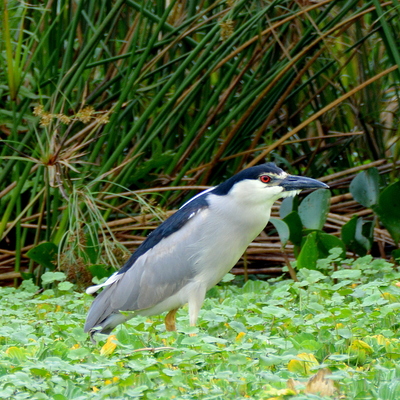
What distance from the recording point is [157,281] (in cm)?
367

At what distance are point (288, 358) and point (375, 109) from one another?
3762 mm

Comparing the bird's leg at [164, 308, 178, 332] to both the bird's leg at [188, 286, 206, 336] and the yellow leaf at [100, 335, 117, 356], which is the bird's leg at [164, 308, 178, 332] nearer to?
the bird's leg at [188, 286, 206, 336]

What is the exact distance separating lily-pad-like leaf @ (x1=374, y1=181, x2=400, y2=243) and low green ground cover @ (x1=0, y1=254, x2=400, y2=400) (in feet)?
2.89

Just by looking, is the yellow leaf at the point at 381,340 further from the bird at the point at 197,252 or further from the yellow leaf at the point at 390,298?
the bird at the point at 197,252

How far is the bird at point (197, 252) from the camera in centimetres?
363

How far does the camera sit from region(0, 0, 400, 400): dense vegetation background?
2.55m

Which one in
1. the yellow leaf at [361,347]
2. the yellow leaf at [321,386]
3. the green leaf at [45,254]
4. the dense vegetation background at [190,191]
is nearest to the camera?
the yellow leaf at [321,386]

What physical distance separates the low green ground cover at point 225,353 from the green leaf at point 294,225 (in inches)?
33.0

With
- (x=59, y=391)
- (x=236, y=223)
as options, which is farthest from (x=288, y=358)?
(x=236, y=223)

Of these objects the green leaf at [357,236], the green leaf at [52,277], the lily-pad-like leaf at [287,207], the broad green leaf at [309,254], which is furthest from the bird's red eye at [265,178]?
the green leaf at [52,277]

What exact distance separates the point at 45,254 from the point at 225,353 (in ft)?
8.37

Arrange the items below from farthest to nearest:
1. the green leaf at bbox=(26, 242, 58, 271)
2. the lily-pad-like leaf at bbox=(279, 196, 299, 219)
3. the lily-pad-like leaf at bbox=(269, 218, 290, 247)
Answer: the lily-pad-like leaf at bbox=(279, 196, 299, 219) < the green leaf at bbox=(26, 242, 58, 271) < the lily-pad-like leaf at bbox=(269, 218, 290, 247)

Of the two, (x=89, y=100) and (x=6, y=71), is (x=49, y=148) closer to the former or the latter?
(x=6, y=71)

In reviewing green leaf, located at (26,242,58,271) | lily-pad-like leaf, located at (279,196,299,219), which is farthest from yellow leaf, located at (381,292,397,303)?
green leaf, located at (26,242,58,271)
